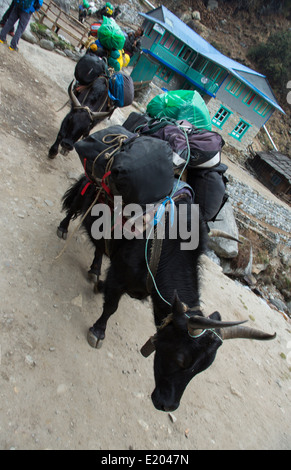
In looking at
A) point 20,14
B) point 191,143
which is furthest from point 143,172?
point 20,14

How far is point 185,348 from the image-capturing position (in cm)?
215

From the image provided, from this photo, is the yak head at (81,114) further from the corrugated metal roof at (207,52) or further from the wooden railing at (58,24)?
the corrugated metal roof at (207,52)

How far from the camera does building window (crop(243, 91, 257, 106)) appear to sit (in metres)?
26.2

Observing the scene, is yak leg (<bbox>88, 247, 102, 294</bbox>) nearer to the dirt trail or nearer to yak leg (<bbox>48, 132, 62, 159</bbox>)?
the dirt trail

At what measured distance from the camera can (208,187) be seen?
10.6 feet

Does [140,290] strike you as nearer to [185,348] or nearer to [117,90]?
[185,348]

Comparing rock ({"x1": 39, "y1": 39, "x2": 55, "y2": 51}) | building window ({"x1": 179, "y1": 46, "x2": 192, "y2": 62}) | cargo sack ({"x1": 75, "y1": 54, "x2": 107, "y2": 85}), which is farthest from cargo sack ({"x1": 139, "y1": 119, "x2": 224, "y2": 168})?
building window ({"x1": 179, "y1": 46, "x2": 192, "y2": 62})

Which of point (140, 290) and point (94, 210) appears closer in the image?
point (140, 290)

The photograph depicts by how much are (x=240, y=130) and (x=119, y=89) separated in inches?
963

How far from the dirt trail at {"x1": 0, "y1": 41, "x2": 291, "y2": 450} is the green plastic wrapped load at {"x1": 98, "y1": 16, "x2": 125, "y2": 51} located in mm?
2616

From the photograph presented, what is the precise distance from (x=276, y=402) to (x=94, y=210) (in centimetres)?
331

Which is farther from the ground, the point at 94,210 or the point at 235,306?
the point at 94,210

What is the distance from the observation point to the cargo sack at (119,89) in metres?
5.24
